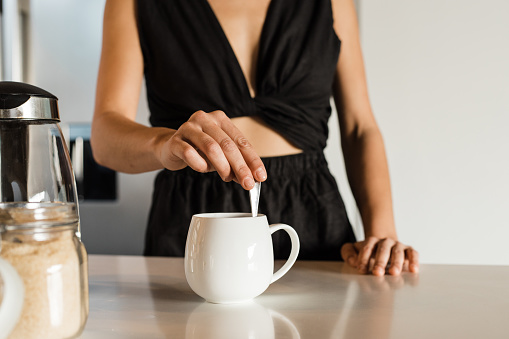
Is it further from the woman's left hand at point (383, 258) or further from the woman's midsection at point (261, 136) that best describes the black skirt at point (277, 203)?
the woman's left hand at point (383, 258)

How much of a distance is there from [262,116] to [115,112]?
0.92 ft

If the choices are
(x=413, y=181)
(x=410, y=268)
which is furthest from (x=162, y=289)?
(x=413, y=181)

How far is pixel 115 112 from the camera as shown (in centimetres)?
96

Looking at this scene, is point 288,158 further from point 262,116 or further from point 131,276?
point 131,276

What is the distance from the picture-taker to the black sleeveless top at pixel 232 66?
102 cm

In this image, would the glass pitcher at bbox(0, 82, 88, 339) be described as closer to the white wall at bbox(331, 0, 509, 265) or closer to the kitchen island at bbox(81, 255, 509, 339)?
the kitchen island at bbox(81, 255, 509, 339)

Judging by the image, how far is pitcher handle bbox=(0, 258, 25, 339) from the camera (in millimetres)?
387

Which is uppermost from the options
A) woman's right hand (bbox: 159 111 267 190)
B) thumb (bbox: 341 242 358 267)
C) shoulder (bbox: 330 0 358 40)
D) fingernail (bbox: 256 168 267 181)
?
shoulder (bbox: 330 0 358 40)

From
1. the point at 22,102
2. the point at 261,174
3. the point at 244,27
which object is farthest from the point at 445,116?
the point at 22,102

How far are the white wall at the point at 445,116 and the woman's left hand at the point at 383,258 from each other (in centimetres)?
102

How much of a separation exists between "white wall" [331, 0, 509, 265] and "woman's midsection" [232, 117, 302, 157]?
0.84 metres

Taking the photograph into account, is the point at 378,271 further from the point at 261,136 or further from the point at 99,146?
the point at 99,146

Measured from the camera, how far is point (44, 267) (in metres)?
0.41

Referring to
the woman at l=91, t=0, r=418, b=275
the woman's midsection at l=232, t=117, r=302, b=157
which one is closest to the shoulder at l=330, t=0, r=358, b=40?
the woman at l=91, t=0, r=418, b=275
